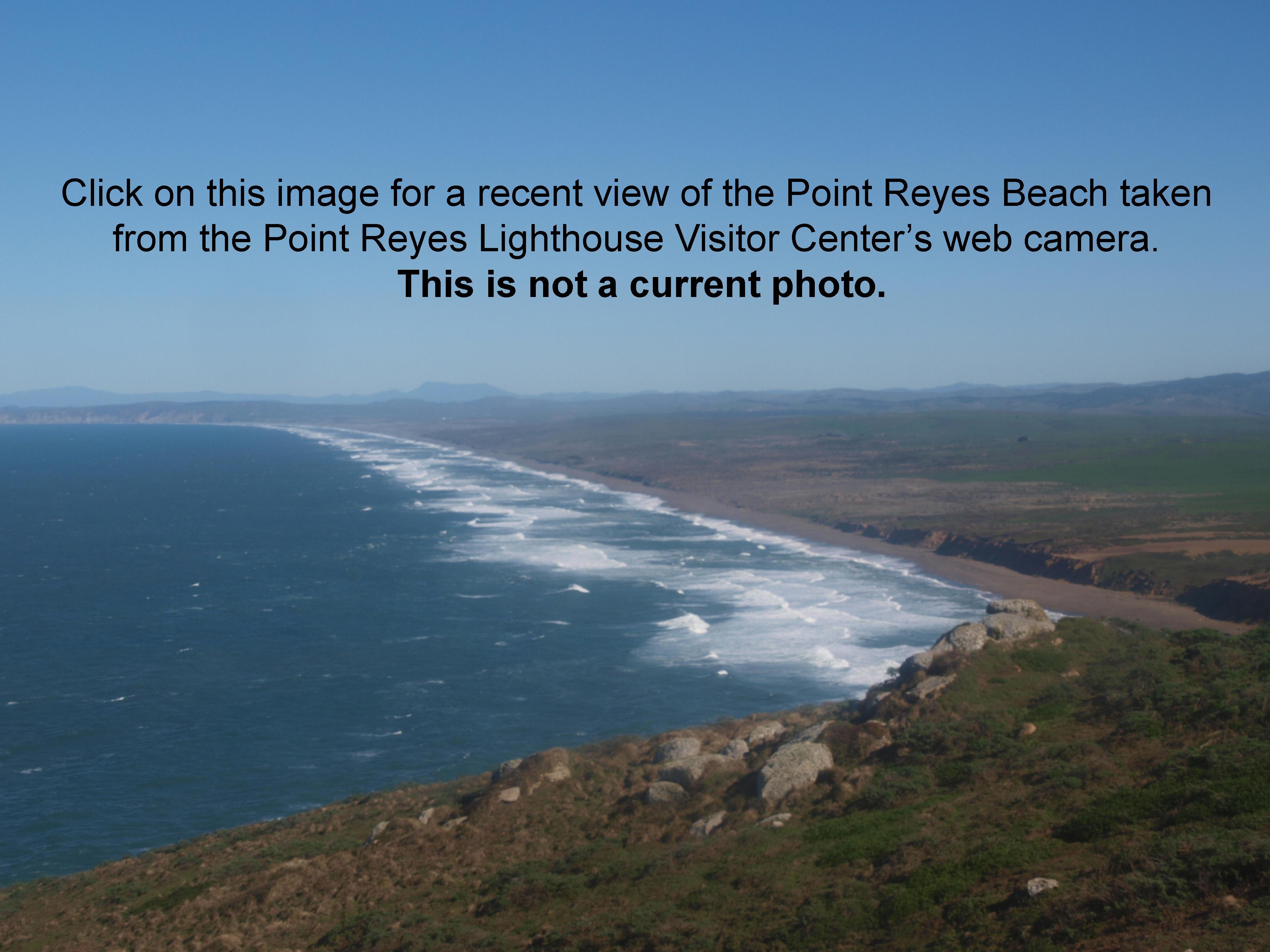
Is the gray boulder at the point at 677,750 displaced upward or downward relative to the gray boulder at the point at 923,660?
downward

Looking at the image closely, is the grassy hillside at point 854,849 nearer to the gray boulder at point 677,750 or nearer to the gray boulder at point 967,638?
the gray boulder at point 967,638

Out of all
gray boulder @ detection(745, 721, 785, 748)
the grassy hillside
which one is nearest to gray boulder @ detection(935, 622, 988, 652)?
the grassy hillside

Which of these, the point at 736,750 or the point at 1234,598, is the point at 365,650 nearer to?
the point at 736,750

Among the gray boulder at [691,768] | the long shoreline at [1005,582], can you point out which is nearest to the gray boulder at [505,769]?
the gray boulder at [691,768]

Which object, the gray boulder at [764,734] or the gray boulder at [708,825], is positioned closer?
the gray boulder at [708,825]

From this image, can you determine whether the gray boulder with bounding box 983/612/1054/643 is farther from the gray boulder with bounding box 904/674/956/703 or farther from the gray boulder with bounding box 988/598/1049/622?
the gray boulder with bounding box 904/674/956/703

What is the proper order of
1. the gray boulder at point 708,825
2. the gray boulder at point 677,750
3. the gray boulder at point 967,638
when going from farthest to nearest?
the gray boulder at point 967,638 < the gray boulder at point 677,750 < the gray boulder at point 708,825

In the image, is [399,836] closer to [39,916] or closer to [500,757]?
[39,916]
